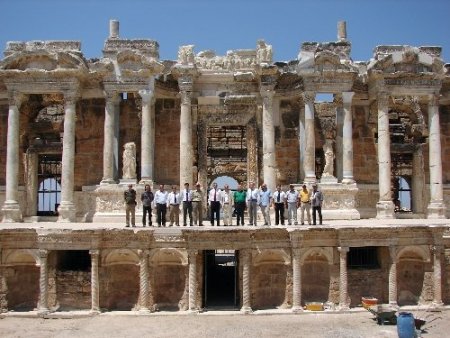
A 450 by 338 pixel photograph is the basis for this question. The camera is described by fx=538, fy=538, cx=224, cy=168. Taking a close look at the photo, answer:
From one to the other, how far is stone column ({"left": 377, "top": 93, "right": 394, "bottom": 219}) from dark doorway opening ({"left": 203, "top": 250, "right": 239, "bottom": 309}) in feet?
21.2

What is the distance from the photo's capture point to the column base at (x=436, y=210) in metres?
22.1

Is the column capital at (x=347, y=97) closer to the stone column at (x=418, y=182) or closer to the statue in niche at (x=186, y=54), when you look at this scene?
the stone column at (x=418, y=182)

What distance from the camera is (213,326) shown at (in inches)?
601

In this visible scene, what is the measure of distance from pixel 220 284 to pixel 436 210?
9423mm

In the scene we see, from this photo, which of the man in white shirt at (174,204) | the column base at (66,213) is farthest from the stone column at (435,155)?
the column base at (66,213)

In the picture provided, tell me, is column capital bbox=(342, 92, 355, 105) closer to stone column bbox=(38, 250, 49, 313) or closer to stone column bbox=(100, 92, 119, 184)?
stone column bbox=(100, 92, 119, 184)

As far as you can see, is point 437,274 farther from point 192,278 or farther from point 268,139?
point 268,139

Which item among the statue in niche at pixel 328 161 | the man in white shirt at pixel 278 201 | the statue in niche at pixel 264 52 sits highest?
the statue in niche at pixel 264 52

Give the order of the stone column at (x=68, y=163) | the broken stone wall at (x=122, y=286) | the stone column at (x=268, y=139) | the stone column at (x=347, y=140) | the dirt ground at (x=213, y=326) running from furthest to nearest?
the stone column at (x=347, y=140), the stone column at (x=268, y=139), the stone column at (x=68, y=163), the broken stone wall at (x=122, y=286), the dirt ground at (x=213, y=326)

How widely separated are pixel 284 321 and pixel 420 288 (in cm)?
538

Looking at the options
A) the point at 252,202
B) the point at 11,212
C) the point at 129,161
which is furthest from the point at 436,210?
the point at 11,212

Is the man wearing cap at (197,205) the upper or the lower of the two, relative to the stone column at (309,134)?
Answer: lower

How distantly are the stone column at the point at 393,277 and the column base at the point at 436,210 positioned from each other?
5.70 m

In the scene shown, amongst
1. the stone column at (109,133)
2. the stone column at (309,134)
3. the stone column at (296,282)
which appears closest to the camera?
the stone column at (296,282)
